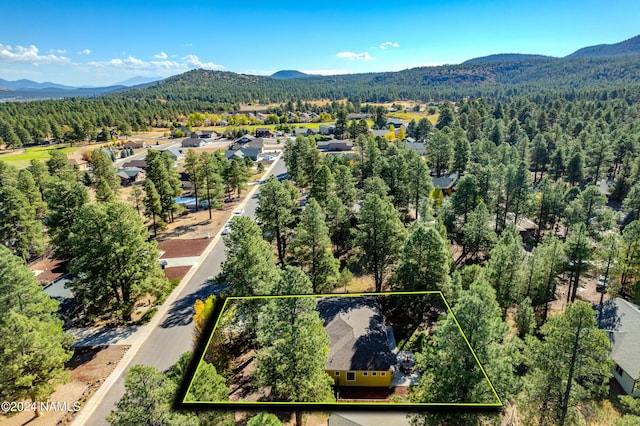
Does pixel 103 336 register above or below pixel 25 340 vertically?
below

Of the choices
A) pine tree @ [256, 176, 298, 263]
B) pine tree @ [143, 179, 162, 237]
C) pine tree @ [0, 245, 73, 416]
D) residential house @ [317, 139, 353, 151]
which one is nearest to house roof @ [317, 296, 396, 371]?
pine tree @ [0, 245, 73, 416]

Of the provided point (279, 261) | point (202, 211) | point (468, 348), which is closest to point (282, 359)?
point (468, 348)

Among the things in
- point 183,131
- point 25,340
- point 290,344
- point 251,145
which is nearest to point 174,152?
point 251,145

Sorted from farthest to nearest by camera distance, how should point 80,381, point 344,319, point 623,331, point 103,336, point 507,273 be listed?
1. point 103,336
2. point 507,273
3. point 623,331
4. point 80,381
5. point 344,319

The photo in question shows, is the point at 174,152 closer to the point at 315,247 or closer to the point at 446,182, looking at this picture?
the point at 446,182

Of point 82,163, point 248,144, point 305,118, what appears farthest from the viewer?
point 305,118

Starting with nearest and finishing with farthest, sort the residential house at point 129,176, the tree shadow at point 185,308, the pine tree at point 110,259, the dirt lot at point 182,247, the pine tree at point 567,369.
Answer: the pine tree at point 567,369, the pine tree at point 110,259, the tree shadow at point 185,308, the dirt lot at point 182,247, the residential house at point 129,176

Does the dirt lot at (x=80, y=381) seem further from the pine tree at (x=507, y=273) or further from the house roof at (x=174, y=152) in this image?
the house roof at (x=174, y=152)

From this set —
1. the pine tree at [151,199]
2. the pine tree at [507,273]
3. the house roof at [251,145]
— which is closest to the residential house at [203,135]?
the house roof at [251,145]
